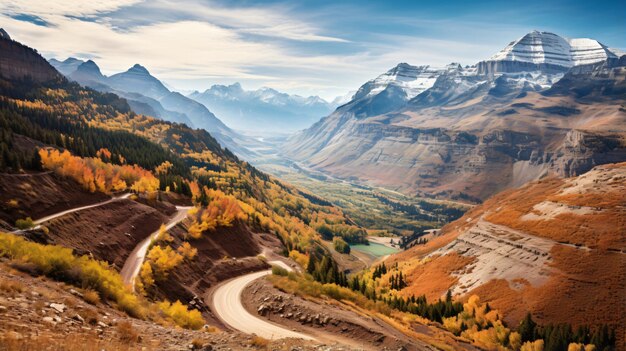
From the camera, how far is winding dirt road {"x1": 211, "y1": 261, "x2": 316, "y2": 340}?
4888cm

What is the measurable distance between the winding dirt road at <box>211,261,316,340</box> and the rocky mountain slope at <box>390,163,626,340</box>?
64907 millimetres

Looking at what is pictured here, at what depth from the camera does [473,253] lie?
12825cm

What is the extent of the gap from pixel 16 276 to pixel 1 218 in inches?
1297

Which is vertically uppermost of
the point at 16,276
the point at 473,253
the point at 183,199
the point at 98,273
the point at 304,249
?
the point at 16,276

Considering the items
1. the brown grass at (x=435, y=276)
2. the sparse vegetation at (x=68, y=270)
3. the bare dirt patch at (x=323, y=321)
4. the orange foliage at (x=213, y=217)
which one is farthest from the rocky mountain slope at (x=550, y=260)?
the sparse vegetation at (x=68, y=270)

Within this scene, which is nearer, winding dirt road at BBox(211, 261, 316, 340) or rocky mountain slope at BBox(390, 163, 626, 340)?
winding dirt road at BBox(211, 261, 316, 340)

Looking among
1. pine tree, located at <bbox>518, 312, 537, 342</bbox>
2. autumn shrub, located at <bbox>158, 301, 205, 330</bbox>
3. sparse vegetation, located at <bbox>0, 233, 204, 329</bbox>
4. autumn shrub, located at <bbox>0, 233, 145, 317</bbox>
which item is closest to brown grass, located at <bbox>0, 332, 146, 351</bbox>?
sparse vegetation, located at <bbox>0, 233, 204, 329</bbox>

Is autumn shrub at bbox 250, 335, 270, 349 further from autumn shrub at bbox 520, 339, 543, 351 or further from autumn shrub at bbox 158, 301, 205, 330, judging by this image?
autumn shrub at bbox 520, 339, 543, 351

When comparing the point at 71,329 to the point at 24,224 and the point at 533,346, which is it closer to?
the point at 24,224

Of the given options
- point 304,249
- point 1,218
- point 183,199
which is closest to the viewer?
point 1,218

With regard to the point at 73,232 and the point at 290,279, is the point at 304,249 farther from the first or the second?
the point at 73,232

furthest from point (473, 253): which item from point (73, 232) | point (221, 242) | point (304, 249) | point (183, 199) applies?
point (73, 232)

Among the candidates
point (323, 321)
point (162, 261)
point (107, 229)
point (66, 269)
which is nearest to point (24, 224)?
point (107, 229)

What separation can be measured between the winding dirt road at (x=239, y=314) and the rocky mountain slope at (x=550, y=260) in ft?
213
